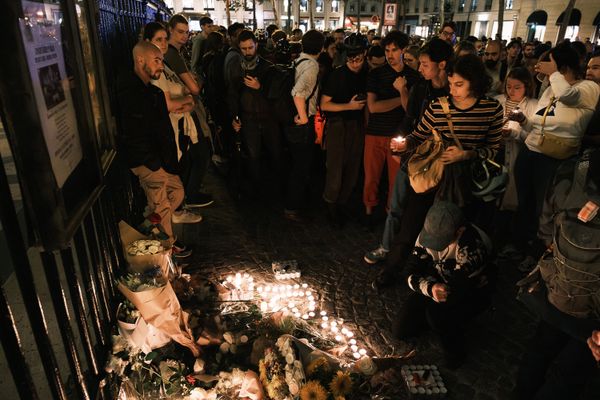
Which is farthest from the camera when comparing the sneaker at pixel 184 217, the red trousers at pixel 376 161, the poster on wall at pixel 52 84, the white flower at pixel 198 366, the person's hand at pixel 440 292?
the sneaker at pixel 184 217

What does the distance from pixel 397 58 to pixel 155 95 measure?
8.64 feet

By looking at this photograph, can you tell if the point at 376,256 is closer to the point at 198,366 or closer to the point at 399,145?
the point at 399,145

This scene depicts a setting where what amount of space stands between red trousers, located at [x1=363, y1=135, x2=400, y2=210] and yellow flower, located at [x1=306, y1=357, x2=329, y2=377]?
8.66 feet

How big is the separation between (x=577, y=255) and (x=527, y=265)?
266 cm

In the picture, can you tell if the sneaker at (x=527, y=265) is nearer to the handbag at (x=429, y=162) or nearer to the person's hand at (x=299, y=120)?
the handbag at (x=429, y=162)

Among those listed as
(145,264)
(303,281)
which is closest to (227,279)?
(303,281)

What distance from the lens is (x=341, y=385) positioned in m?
2.79

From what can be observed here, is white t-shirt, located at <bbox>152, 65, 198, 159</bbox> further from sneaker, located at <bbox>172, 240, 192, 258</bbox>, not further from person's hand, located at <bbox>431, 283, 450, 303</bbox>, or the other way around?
person's hand, located at <bbox>431, 283, 450, 303</bbox>

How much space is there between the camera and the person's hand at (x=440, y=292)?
3166 millimetres

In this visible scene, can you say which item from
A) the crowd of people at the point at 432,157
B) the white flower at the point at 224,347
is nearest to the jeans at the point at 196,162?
the crowd of people at the point at 432,157

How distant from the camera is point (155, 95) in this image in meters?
3.83

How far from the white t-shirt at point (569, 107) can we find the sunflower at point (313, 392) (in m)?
3.50

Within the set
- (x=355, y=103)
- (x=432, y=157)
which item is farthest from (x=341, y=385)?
(x=355, y=103)

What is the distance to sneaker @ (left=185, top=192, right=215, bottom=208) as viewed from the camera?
6.11 m
